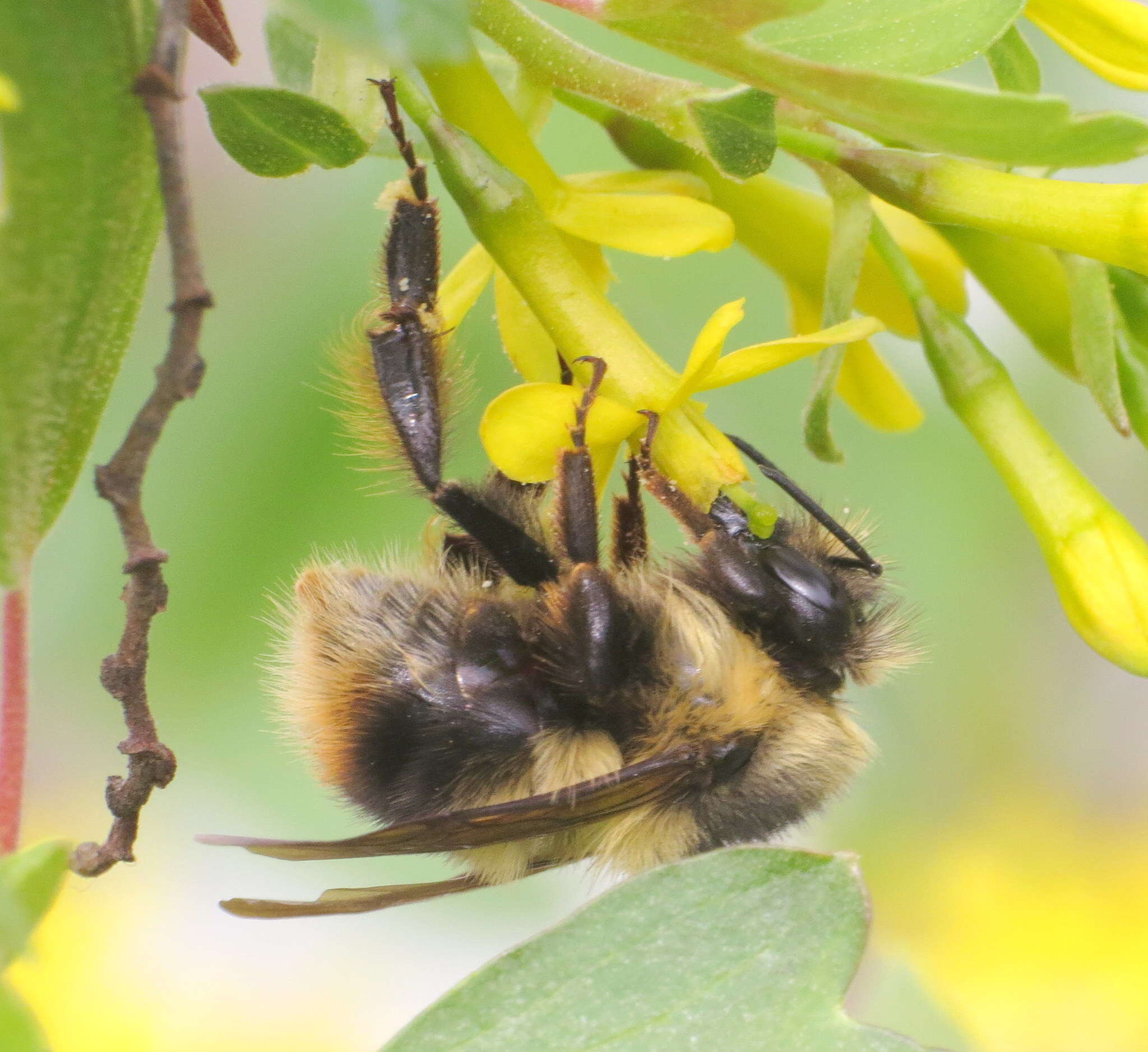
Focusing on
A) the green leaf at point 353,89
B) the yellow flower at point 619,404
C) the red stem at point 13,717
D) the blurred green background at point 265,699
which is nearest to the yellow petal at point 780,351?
the yellow flower at point 619,404

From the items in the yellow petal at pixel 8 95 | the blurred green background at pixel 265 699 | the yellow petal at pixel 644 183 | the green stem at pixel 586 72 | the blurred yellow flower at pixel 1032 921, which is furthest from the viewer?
the blurred yellow flower at pixel 1032 921

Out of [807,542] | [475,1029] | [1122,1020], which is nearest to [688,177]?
[807,542]

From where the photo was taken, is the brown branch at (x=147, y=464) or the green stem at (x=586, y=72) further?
the green stem at (x=586, y=72)

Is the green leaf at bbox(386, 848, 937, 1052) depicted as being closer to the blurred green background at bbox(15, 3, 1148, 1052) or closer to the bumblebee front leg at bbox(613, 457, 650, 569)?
the bumblebee front leg at bbox(613, 457, 650, 569)

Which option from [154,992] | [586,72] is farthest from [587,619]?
[154,992]

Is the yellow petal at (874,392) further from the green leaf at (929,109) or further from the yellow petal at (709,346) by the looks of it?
the green leaf at (929,109)

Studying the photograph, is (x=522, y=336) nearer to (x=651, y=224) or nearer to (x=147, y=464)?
(x=651, y=224)
